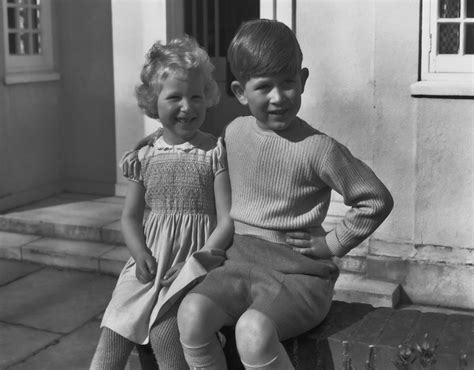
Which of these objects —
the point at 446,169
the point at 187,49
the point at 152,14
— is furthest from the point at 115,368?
the point at 152,14

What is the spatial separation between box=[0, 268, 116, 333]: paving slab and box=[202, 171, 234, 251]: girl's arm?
243cm

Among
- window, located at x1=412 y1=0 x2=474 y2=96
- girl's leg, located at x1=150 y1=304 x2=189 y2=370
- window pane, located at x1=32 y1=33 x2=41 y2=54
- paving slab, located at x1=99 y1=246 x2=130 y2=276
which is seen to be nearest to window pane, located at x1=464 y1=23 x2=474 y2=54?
window, located at x1=412 y1=0 x2=474 y2=96

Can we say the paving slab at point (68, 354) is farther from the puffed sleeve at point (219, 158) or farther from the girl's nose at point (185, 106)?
the girl's nose at point (185, 106)

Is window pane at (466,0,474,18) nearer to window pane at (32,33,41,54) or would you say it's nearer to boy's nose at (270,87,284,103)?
boy's nose at (270,87,284,103)

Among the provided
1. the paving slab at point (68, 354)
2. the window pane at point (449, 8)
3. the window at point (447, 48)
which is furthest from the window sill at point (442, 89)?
the paving slab at point (68, 354)

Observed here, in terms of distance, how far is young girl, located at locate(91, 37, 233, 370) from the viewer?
2674mm

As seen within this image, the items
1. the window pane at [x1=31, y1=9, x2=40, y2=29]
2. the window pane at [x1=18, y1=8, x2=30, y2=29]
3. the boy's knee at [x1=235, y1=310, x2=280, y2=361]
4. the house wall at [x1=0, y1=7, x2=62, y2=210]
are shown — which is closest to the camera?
the boy's knee at [x1=235, y1=310, x2=280, y2=361]

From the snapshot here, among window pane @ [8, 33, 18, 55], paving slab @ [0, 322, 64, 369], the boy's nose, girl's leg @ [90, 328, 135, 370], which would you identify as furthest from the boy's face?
window pane @ [8, 33, 18, 55]

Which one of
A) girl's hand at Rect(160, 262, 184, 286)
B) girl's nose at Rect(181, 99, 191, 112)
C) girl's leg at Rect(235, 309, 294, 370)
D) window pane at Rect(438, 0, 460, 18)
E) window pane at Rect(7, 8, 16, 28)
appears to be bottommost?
girl's leg at Rect(235, 309, 294, 370)

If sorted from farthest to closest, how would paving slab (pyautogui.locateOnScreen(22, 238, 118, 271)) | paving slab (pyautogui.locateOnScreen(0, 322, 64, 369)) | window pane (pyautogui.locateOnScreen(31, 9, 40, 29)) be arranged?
window pane (pyautogui.locateOnScreen(31, 9, 40, 29)) → paving slab (pyautogui.locateOnScreen(22, 238, 118, 271)) → paving slab (pyautogui.locateOnScreen(0, 322, 64, 369))

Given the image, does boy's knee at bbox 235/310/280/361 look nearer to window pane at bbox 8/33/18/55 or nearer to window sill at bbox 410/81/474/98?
window sill at bbox 410/81/474/98

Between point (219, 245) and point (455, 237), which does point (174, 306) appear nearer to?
point (219, 245)

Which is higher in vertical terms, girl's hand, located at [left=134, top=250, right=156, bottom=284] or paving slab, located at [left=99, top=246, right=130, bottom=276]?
girl's hand, located at [left=134, top=250, right=156, bottom=284]

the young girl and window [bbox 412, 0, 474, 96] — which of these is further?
window [bbox 412, 0, 474, 96]
